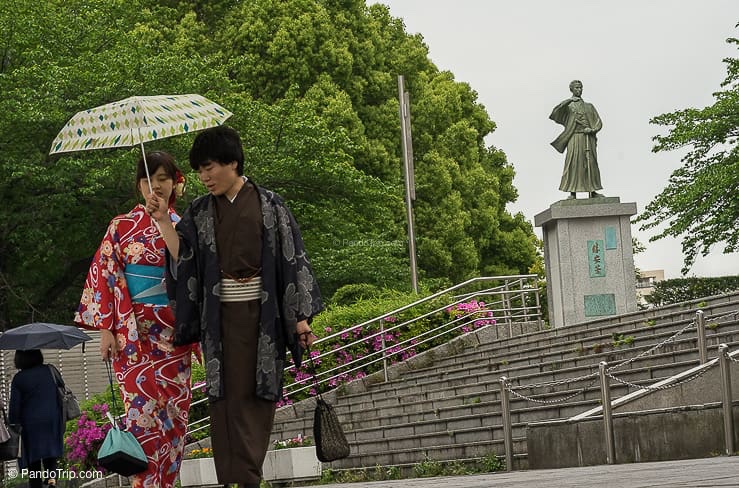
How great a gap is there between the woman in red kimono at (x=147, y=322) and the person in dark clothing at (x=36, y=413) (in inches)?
305

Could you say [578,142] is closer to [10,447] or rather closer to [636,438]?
[636,438]

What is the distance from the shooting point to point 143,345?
641 centimetres

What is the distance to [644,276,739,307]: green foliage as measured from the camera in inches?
1270

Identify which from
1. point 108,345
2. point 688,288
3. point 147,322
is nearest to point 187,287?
point 147,322

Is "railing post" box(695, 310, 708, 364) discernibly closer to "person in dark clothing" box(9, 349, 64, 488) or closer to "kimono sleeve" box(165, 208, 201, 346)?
"person in dark clothing" box(9, 349, 64, 488)

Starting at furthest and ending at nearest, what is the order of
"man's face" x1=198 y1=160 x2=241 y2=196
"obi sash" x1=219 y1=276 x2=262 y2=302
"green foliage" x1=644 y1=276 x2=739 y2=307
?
"green foliage" x1=644 y1=276 x2=739 y2=307 → "man's face" x1=198 y1=160 x2=241 y2=196 → "obi sash" x1=219 y1=276 x2=262 y2=302

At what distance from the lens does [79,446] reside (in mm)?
20625

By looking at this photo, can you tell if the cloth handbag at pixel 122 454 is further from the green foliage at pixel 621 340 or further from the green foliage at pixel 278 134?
the green foliage at pixel 278 134

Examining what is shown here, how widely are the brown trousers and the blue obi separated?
2.33 ft

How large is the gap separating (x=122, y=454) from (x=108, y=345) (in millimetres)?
594

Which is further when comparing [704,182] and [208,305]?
[704,182]

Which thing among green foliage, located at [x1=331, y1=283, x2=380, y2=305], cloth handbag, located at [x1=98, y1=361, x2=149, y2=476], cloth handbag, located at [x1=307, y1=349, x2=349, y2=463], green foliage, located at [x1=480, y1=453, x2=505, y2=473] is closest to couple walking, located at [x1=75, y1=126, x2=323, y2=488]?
cloth handbag, located at [x1=98, y1=361, x2=149, y2=476]

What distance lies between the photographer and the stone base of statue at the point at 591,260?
24.0 meters

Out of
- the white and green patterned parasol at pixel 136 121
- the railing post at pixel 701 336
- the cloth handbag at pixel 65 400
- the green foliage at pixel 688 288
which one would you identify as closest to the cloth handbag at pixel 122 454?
the white and green patterned parasol at pixel 136 121
